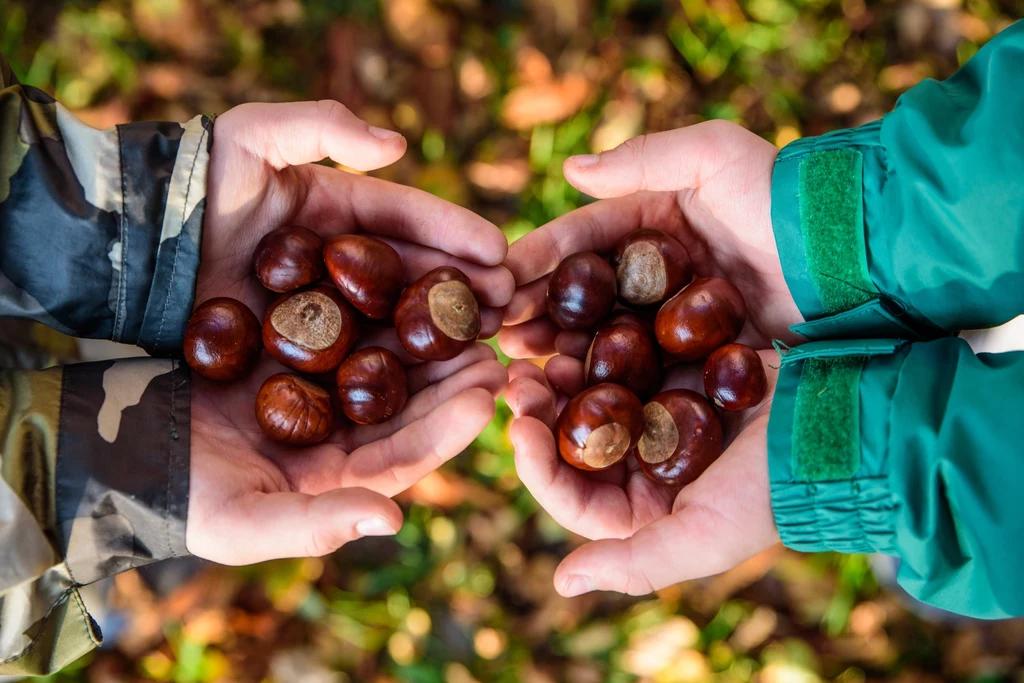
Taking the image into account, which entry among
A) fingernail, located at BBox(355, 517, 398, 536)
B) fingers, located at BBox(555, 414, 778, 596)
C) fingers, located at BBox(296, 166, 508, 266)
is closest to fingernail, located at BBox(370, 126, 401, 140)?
fingers, located at BBox(296, 166, 508, 266)

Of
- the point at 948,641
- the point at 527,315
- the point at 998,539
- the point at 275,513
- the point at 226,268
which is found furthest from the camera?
the point at 948,641

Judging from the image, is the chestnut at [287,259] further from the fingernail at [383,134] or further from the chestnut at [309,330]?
the fingernail at [383,134]

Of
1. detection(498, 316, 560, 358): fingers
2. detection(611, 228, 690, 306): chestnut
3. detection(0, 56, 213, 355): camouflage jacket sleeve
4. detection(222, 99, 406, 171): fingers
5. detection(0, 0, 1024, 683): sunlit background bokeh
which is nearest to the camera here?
detection(0, 56, 213, 355): camouflage jacket sleeve

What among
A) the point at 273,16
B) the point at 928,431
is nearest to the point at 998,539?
the point at 928,431

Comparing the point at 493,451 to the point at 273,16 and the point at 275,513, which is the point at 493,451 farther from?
the point at 273,16

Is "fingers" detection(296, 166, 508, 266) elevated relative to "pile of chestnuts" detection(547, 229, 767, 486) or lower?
elevated

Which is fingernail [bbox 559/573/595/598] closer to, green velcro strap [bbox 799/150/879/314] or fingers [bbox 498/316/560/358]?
fingers [bbox 498/316/560/358]
